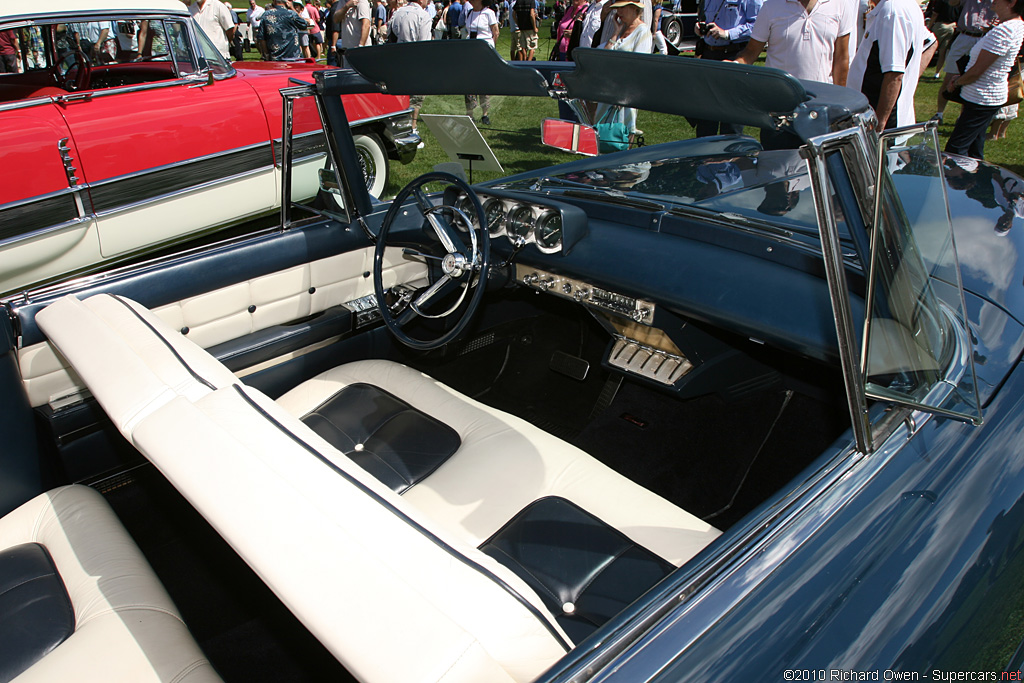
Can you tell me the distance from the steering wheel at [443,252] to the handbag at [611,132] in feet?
1.44

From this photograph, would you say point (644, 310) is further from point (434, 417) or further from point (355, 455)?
point (355, 455)

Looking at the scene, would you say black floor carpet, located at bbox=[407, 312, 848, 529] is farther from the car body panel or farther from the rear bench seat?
the car body panel

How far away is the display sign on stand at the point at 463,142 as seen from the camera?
241 centimetres

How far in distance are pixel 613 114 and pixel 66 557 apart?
180 centimetres

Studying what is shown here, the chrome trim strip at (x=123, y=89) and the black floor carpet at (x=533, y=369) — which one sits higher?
the chrome trim strip at (x=123, y=89)

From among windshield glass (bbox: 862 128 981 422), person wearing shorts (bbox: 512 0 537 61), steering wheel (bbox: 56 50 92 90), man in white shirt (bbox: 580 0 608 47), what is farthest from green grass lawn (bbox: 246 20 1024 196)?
person wearing shorts (bbox: 512 0 537 61)

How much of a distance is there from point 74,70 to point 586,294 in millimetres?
4284

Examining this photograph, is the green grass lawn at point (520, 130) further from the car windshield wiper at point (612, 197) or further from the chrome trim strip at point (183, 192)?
the chrome trim strip at point (183, 192)

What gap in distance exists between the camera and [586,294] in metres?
2.39

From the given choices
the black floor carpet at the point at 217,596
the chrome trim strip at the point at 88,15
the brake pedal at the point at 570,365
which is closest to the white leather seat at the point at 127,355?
the black floor carpet at the point at 217,596

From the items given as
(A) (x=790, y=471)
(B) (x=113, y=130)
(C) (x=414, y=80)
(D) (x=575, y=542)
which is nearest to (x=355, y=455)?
(D) (x=575, y=542)

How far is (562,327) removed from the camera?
3.07 m

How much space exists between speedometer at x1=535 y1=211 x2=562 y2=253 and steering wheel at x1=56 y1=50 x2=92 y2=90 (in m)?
3.98

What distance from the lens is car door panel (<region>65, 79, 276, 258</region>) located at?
4.01 m
